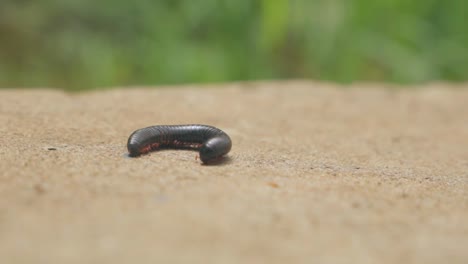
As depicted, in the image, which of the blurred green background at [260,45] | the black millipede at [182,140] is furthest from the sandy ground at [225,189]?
the blurred green background at [260,45]

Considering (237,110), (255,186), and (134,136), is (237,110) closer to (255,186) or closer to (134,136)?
(134,136)

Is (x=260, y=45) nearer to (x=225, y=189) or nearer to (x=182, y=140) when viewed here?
(x=182, y=140)

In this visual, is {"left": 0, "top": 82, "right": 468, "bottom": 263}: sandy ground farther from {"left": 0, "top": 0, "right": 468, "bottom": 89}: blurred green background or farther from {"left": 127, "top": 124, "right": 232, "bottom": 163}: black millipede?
{"left": 0, "top": 0, "right": 468, "bottom": 89}: blurred green background

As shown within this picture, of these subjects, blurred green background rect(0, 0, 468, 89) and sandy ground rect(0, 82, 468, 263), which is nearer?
sandy ground rect(0, 82, 468, 263)

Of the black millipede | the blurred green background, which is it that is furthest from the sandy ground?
the blurred green background

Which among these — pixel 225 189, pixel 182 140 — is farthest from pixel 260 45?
pixel 225 189

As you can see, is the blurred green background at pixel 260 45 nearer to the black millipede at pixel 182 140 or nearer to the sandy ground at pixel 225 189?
the sandy ground at pixel 225 189

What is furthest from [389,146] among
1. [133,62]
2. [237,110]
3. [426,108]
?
[133,62]
